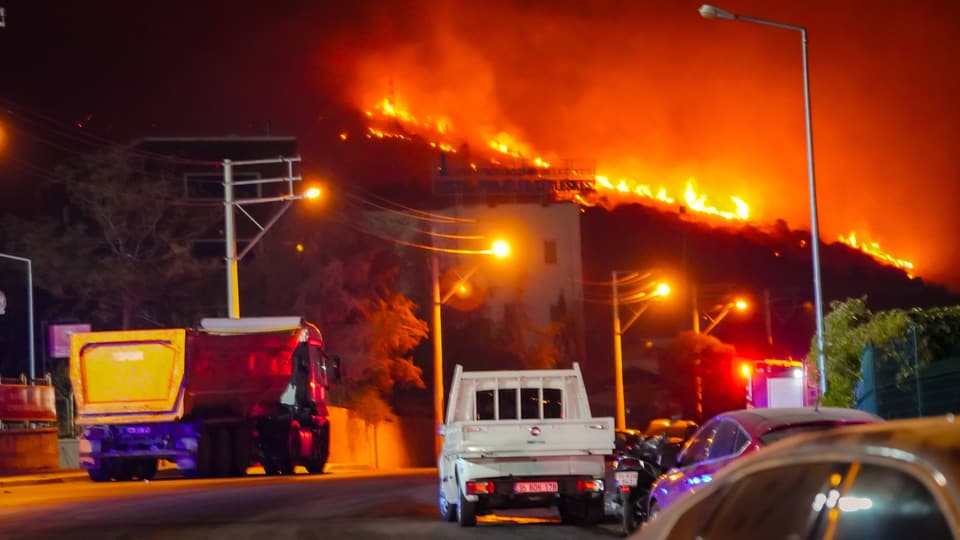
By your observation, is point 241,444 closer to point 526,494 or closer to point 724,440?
point 526,494

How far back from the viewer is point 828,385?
72.5 ft

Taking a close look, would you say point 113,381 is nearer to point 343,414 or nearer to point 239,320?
point 239,320

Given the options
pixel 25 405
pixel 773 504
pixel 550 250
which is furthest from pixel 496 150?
pixel 773 504

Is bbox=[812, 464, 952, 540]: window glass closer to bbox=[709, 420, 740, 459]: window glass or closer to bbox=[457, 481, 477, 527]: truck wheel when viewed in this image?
bbox=[709, 420, 740, 459]: window glass

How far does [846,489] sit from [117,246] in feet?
169

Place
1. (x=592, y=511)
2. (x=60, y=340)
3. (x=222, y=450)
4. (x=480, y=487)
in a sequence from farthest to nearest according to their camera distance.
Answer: (x=60, y=340)
(x=222, y=450)
(x=592, y=511)
(x=480, y=487)

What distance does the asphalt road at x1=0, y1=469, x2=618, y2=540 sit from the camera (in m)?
16.9

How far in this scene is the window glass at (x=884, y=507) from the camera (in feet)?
12.5

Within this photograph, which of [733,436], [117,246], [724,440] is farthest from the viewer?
[117,246]

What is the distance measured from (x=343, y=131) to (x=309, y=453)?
43.9m

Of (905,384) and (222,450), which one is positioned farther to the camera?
(222,450)

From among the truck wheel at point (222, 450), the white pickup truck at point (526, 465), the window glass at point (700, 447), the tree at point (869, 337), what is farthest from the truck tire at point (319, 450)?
the window glass at point (700, 447)

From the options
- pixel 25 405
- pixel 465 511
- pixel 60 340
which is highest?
pixel 60 340

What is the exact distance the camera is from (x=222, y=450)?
33219 mm
